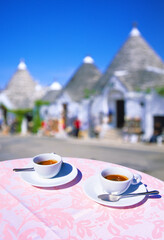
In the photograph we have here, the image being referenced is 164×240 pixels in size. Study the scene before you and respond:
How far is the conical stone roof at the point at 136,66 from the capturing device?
37.0 ft

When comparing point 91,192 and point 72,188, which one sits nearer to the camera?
point 91,192

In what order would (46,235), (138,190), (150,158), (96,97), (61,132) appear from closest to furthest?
(46,235) < (138,190) < (150,158) < (96,97) < (61,132)

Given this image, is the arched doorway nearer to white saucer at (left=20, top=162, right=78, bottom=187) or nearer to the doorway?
the doorway

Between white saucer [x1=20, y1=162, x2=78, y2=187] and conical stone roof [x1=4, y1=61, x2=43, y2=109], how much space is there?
16924mm

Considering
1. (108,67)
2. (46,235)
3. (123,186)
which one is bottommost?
(46,235)

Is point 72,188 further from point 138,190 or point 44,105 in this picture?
point 44,105

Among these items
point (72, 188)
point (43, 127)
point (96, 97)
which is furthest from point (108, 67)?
point (72, 188)

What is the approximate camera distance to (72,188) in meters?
1.44

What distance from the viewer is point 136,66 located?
40.7 feet

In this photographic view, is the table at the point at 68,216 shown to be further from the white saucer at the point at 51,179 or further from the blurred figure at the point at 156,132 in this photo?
the blurred figure at the point at 156,132

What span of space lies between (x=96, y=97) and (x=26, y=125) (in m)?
7.91


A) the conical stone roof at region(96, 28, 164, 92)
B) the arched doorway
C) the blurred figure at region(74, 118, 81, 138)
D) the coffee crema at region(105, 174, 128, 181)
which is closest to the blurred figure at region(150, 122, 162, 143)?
the conical stone roof at region(96, 28, 164, 92)

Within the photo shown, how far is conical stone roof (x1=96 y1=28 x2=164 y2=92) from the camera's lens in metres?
11.3

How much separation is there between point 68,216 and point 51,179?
1.35 ft
